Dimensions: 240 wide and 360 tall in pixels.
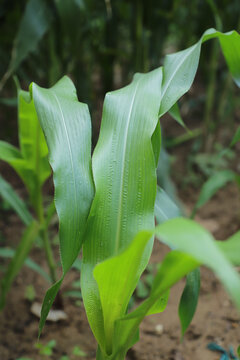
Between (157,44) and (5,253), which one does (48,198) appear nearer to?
(5,253)

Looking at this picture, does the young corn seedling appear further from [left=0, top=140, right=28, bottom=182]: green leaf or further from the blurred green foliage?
the blurred green foliage

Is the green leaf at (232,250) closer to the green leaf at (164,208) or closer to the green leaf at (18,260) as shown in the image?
the green leaf at (164,208)

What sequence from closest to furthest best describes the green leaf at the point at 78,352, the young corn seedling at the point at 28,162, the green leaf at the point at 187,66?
the green leaf at the point at 187,66 < the young corn seedling at the point at 28,162 < the green leaf at the point at 78,352

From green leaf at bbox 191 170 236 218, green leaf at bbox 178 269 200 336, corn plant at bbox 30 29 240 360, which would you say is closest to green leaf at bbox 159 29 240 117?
corn plant at bbox 30 29 240 360

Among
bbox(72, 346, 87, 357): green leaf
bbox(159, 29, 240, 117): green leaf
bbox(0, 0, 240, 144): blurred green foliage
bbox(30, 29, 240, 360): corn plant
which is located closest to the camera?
bbox(30, 29, 240, 360): corn plant

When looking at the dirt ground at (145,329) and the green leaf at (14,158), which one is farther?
the dirt ground at (145,329)

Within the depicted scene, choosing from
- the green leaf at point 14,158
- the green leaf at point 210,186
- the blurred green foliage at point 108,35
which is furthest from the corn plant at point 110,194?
the blurred green foliage at point 108,35
